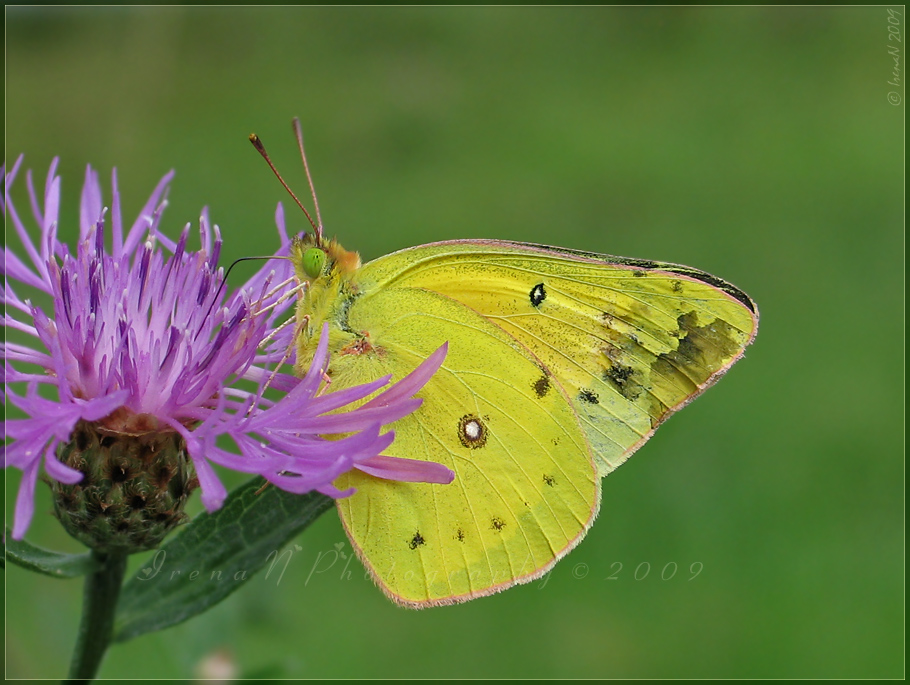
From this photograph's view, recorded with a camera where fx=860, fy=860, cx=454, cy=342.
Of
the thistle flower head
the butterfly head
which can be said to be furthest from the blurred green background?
the butterfly head

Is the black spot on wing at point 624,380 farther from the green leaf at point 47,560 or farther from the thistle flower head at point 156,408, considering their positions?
the green leaf at point 47,560

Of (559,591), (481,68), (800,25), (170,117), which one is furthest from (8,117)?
(800,25)

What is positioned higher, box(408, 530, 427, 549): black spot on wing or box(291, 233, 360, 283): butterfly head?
box(291, 233, 360, 283): butterfly head

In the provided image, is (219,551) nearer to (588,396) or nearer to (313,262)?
(313,262)

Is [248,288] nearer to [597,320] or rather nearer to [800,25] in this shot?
[597,320]

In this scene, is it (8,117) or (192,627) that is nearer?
(192,627)

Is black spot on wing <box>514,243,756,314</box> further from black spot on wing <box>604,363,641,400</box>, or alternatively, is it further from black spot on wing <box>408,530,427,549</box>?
black spot on wing <box>408,530,427,549</box>
